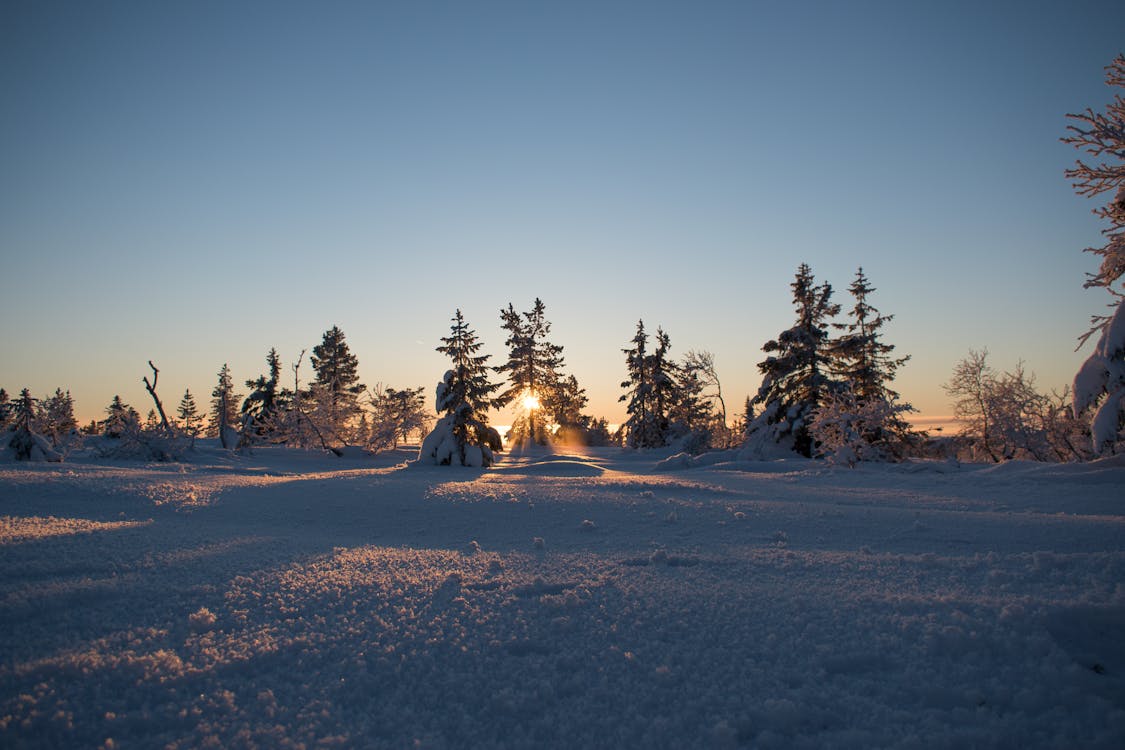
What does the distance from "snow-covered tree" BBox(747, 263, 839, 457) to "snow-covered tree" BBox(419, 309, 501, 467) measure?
489 inches

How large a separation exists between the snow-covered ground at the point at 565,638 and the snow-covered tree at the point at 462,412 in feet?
41.3

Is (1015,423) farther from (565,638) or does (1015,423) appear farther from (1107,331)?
(565,638)

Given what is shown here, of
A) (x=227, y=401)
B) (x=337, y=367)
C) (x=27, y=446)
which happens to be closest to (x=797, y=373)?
(x=27, y=446)

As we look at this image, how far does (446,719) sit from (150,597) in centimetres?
219

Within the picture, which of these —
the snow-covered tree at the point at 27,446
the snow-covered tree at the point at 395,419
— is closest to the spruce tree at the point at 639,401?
the snow-covered tree at the point at 395,419

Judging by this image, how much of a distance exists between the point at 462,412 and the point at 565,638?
16.5 m

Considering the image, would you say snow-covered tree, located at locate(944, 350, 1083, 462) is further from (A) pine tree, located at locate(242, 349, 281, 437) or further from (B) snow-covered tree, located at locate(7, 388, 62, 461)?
(A) pine tree, located at locate(242, 349, 281, 437)

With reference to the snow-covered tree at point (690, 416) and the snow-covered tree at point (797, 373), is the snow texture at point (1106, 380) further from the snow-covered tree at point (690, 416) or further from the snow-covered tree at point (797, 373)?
the snow-covered tree at point (690, 416)

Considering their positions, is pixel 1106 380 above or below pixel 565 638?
above

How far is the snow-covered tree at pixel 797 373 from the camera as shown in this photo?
72.5 ft

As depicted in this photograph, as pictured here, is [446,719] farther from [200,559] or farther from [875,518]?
[875,518]

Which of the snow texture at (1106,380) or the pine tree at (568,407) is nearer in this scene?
the snow texture at (1106,380)

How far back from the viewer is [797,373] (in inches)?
904

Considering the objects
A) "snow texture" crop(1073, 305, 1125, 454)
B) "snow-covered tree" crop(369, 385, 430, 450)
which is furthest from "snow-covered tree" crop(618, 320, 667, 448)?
"snow texture" crop(1073, 305, 1125, 454)
